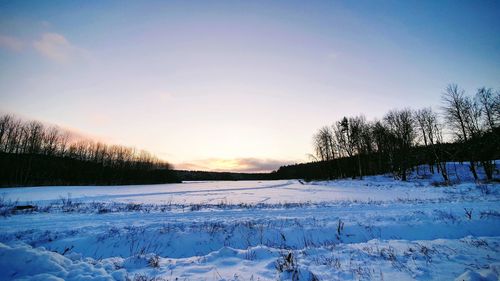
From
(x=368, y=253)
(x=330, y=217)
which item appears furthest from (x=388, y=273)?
(x=330, y=217)

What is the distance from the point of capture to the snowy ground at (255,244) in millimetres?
4918

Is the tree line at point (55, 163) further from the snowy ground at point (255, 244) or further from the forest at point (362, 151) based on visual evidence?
the snowy ground at point (255, 244)

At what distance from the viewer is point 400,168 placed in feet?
144

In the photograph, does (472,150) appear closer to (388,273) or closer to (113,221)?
(388,273)

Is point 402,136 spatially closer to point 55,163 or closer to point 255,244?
point 255,244

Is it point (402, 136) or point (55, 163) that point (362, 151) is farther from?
point (55, 163)

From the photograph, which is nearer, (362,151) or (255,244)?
(255,244)

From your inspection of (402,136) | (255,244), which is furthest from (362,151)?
(255,244)

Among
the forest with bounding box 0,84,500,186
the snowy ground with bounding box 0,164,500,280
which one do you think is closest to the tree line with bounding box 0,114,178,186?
the forest with bounding box 0,84,500,186

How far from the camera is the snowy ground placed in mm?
4918

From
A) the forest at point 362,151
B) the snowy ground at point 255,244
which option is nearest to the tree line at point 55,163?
the forest at point 362,151

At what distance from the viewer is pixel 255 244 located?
31.7 feet

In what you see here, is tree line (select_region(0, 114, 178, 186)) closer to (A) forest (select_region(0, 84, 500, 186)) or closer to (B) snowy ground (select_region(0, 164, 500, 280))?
(A) forest (select_region(0, 84, 500, 186))

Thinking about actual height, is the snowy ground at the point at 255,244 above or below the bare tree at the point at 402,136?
below
